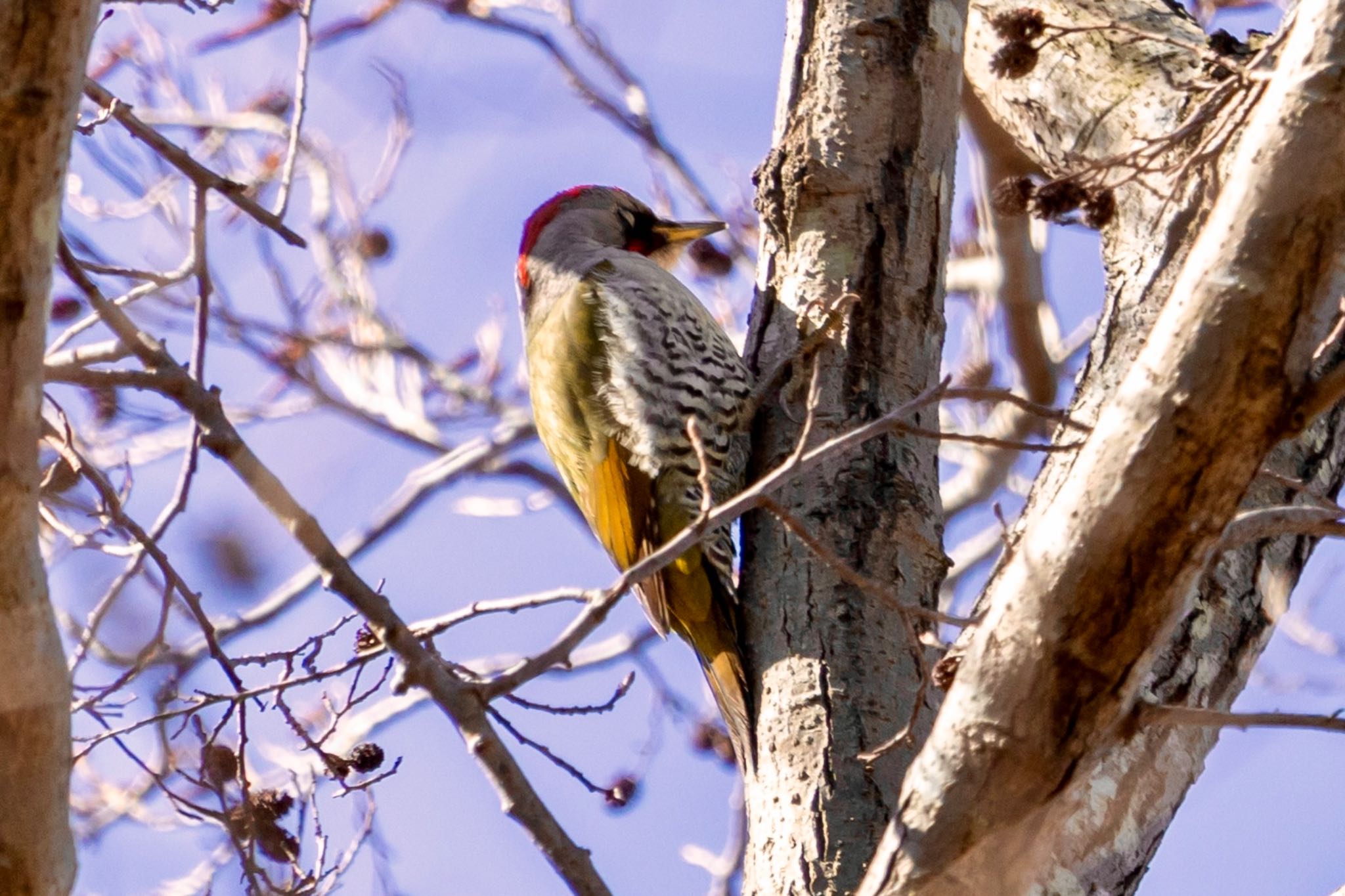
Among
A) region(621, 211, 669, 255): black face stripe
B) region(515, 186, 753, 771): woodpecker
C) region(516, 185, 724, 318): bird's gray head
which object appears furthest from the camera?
region(621, 211, 669, 255): black face stripe

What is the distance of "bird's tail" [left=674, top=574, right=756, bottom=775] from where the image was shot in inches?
130

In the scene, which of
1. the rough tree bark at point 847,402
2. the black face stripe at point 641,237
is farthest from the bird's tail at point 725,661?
the black face stripe at point 641,237

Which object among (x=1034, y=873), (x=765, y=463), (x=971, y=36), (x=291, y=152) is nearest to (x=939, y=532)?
(x=765, y=463)

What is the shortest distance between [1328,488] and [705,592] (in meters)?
1.57

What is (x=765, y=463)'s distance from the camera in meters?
3.77

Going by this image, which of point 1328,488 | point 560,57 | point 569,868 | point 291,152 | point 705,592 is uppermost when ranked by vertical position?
point 560,57

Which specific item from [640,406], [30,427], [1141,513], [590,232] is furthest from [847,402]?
[590,232]

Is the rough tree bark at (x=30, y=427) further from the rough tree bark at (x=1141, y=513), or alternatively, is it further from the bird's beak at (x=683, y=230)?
the bird's beak at (x=683, y=230)

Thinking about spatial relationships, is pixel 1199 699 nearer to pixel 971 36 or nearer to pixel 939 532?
pixel 939 532

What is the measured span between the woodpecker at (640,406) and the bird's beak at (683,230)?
3 centimetres

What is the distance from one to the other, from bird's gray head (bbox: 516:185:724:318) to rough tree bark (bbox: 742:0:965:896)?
1540mm

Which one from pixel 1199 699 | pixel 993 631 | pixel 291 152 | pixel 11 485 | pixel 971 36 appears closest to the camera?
pixel 11 485

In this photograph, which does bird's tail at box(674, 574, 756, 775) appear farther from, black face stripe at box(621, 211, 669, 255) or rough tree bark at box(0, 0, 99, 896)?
black face stripe at box(621, 211, 669, 255)

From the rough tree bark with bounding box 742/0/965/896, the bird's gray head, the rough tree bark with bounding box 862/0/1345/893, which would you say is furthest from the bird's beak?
the rough tree bark with bounding box 862/0/1345/893
